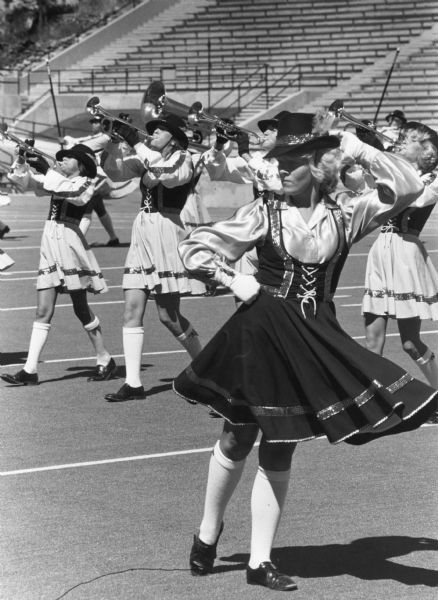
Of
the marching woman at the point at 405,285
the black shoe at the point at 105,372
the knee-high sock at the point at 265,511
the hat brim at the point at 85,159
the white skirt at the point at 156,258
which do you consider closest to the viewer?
the knee-high sock at the point at 265,511

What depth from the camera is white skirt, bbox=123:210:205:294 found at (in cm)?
861

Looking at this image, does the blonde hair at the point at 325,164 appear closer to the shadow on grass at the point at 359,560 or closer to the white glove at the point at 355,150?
the white glove at the point at 355,150

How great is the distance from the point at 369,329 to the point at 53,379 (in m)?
2.66

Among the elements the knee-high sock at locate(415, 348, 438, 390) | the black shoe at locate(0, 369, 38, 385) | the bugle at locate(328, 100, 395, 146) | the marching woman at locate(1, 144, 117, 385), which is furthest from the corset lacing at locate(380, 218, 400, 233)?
the black shoe at locate(0, 369, 38, 385)

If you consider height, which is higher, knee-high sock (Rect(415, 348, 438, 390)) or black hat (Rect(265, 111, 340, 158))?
black hat (Rect(265, 111, 340, 158))

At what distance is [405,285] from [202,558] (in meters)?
3.39

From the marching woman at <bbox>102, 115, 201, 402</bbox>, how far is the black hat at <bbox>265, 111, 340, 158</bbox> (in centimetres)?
354

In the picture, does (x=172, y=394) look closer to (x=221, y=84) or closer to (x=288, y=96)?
(x=288, y=96)

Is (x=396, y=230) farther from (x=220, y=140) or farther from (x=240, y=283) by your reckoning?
(x=240, y=283)

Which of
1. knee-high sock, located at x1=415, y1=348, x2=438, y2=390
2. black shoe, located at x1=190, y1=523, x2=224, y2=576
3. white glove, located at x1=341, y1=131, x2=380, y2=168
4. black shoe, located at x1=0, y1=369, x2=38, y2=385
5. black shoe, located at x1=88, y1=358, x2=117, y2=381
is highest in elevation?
white glove, located at x1=341, y1=131, x2=380, y2=168

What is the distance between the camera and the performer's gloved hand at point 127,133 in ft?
27.8

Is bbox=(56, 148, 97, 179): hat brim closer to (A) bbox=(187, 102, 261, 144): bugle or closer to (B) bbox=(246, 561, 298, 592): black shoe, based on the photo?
(A) bbox=(187, 102, 261, 144): bugle

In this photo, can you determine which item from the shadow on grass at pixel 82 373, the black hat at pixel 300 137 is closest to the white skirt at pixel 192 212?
the shadow on grass at pixel 82 373

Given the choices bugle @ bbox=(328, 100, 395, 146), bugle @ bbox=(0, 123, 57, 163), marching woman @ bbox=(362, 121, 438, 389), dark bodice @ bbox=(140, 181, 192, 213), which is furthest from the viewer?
bugle @ bbox=(0, 123, 57, 163)
